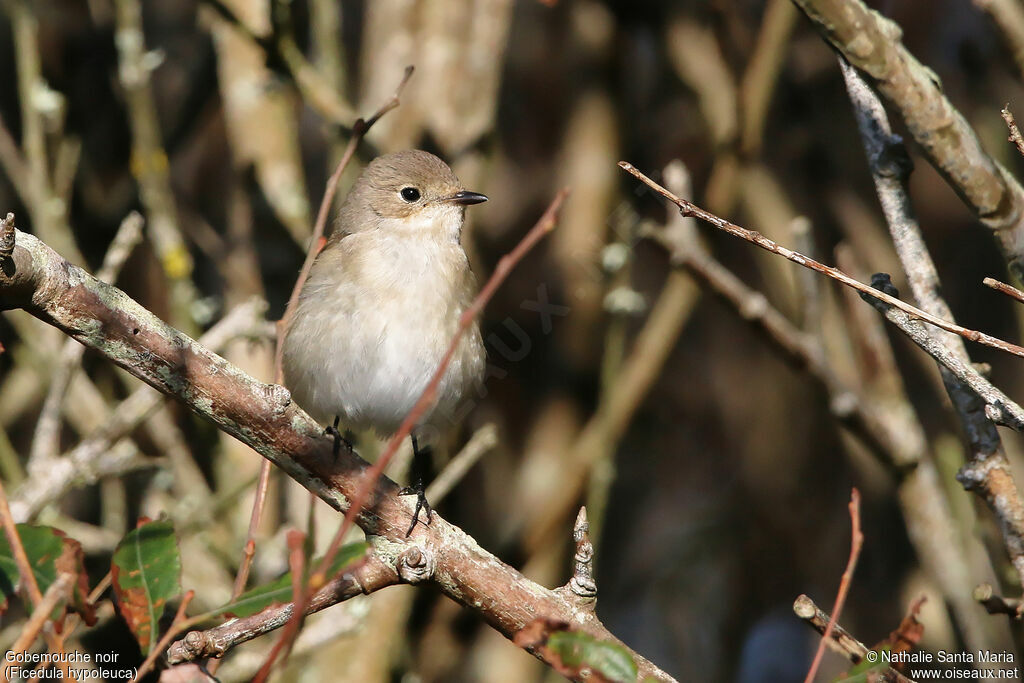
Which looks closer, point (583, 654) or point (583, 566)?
point (583, 654)

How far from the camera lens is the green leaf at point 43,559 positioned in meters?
1.73

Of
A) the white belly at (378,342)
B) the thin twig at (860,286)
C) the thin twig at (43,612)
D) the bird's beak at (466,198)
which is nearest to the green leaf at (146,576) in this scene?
the thin twig at (43,612)

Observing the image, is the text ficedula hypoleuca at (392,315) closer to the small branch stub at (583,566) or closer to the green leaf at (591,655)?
the small branch stub at (583,566)

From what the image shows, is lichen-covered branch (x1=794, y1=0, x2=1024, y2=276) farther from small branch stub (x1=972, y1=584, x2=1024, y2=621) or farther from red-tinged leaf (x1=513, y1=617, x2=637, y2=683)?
red-tinged leaf (x1=513, y1=617, x2=637, y2=683)

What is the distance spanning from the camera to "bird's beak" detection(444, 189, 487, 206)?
12.1ft

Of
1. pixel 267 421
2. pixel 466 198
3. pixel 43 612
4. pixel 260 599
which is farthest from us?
pixel 466 198

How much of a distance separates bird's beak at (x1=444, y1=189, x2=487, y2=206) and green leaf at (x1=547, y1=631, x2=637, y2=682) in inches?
89.4

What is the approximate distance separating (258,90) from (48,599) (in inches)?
128

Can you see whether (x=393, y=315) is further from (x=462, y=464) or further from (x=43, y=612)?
(x=43, y=612)

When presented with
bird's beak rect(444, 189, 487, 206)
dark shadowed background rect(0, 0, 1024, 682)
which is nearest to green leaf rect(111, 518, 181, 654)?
dark shadowed background rect(0, 0, 1024, 682)

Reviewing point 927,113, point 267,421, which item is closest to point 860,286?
point 927,113

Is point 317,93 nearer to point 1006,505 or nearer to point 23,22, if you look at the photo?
point 23,22

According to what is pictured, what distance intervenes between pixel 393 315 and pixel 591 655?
6.46ft

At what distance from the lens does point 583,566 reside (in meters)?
2.08
